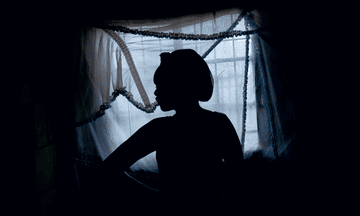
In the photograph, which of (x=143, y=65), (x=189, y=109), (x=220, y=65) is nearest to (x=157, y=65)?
(x=143, y=65)

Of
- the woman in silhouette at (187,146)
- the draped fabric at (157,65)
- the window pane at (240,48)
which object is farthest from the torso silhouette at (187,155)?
→ the window pane at (240,48)

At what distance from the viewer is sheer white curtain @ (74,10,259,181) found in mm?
899

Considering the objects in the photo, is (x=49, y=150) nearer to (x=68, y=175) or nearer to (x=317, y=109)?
(x=68, y=175)

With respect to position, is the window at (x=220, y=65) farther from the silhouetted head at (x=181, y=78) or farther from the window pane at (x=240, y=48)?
the silhouetted head at (x=181, y=78)

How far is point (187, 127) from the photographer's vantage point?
0.52 m

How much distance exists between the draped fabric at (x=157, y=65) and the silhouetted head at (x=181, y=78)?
420 mm

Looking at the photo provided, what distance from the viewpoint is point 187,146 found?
1.71 feet

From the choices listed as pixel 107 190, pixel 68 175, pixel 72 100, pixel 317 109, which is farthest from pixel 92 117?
pixel 317 109

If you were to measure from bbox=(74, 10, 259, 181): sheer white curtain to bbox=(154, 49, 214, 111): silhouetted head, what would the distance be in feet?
1.43

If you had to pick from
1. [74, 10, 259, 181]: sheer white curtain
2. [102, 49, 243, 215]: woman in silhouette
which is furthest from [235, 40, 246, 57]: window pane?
[102, 49, 243, 215]: woman in silhouette

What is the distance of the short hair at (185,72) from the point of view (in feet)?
1.57

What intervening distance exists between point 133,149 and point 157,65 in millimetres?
527

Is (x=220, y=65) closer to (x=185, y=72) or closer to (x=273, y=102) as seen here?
(x=273, y=102)

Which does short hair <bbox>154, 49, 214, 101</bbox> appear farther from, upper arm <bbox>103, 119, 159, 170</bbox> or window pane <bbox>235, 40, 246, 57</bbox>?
window pane <bbox>235, 40, 246, 57</bbox>
